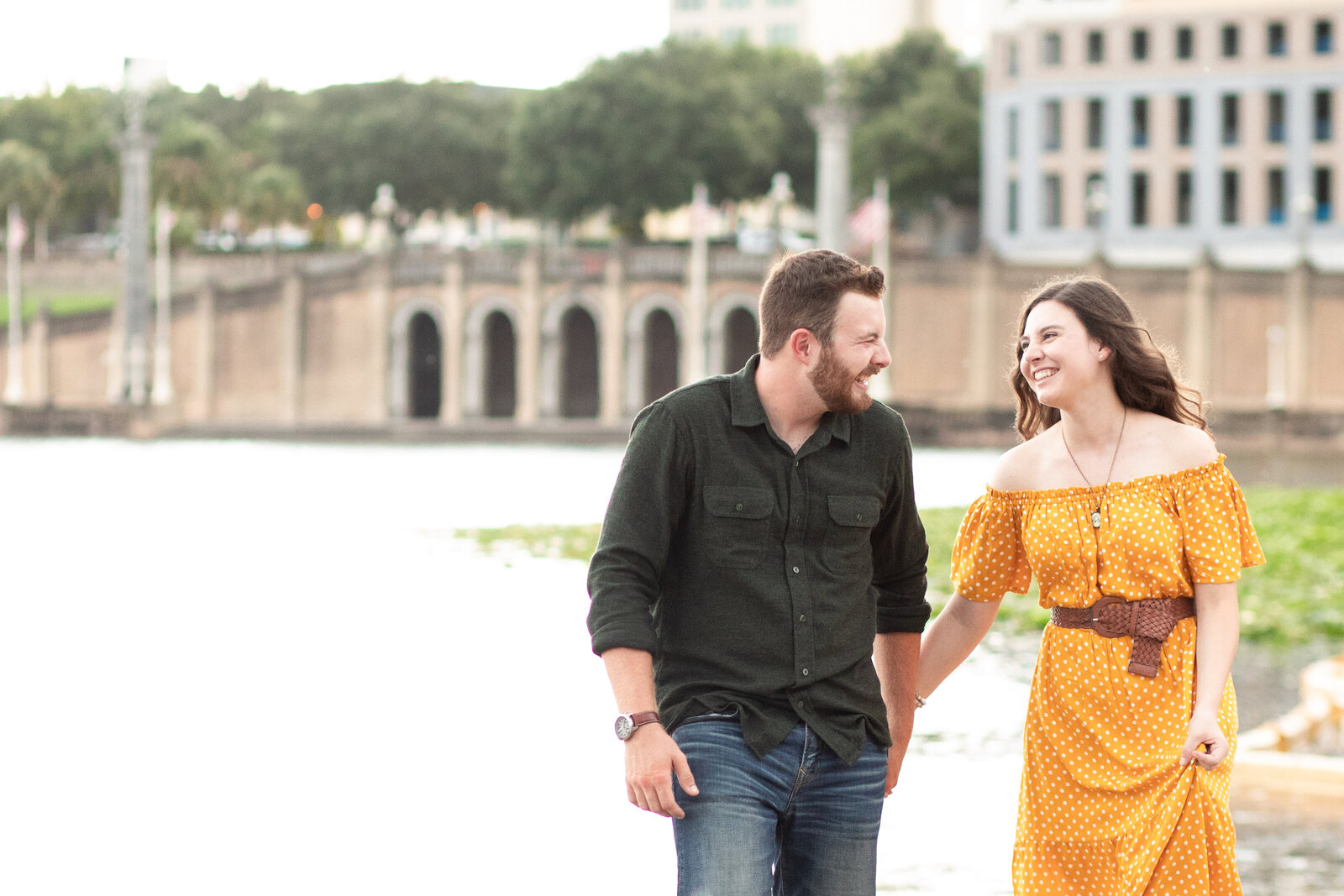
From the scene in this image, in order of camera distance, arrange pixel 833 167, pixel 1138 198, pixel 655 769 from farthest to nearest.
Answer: pixel 1138 198
pixel 833 167
pixel 655 769

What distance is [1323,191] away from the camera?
62.8 m

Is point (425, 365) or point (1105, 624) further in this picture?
point (425, 365)

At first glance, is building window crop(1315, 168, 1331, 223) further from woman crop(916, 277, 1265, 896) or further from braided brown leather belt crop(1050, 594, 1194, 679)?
braided brown leather belt crop(1050, 594, 1194, 679)

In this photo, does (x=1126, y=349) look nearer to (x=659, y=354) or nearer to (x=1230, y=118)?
(x=659, y=354)

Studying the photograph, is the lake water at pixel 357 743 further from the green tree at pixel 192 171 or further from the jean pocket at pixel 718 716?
the green tree at pixel 192 171

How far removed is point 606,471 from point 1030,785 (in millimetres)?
33654

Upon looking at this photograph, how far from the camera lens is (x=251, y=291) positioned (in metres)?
65.4

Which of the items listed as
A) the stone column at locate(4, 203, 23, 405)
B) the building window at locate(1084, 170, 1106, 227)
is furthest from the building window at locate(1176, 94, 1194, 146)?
the stone column at locate(4, 203, 23, 405)

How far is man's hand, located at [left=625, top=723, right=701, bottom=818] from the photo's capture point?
3.44 meters

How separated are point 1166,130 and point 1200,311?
36.4 ft

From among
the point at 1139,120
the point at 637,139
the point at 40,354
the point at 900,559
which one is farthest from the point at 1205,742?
the point at 1139,120

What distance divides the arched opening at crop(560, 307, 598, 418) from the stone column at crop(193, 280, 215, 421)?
1262 cm

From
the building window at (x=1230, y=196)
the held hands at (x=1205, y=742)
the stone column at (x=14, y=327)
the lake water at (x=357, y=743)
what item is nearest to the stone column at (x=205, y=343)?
the stone column at (x=14, y=327)

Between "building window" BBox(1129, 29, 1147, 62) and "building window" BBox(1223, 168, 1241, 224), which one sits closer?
"building window" BBox(1223, 168, 1241, 224)
